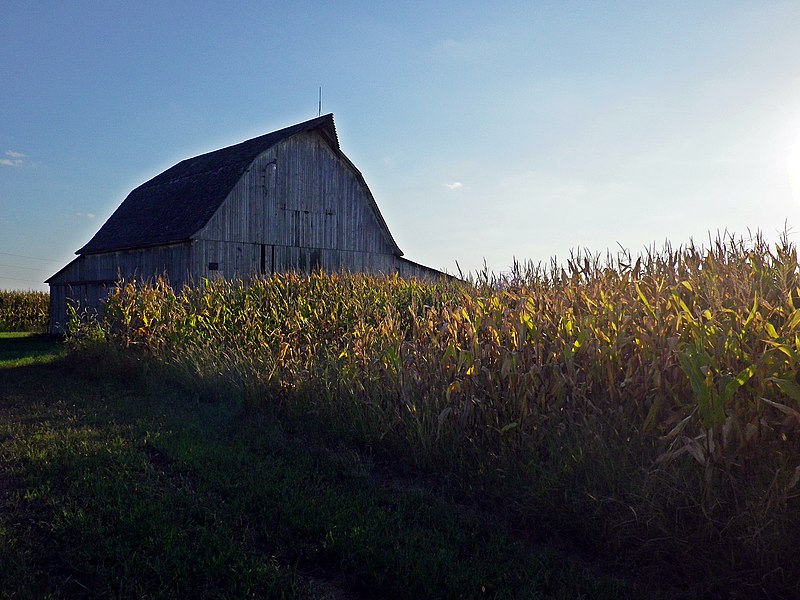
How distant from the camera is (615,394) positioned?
4793mm

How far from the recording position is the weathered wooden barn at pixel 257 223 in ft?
62.4

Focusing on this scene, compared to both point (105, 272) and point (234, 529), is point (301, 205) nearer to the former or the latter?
point (105, 272)

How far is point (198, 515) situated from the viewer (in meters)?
4.68

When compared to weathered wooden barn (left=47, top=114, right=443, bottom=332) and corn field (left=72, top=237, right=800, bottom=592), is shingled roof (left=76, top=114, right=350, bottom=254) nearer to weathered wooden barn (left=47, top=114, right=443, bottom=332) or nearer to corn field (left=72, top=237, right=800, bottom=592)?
weathered wooden barn (left=47, top=114, right=443, bottom=332)

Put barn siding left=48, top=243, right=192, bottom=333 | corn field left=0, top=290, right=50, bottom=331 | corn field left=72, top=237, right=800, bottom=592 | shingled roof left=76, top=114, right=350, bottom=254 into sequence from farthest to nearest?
corn field left=0, top=290, right=50, bottom=331, shingled roof left=76, top=114, right=350, bottom=254, barn siding left=48, top=243, right=192, bottom=333, corn field left=72, top=237, right=800, bottom=592

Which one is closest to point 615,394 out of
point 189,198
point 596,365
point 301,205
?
point 596,365

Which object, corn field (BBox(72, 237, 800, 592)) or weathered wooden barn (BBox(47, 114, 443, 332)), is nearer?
corn field (BBox(72, 237, 800, 592))

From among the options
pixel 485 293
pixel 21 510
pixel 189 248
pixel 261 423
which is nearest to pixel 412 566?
pixel 21 510

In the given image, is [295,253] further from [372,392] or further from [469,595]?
[469,595]

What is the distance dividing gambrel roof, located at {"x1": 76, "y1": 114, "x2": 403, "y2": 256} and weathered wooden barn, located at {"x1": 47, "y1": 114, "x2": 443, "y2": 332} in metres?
0.05

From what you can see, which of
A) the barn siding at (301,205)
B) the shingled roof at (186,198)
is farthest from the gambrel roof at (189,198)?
the barn siding at (301,205)

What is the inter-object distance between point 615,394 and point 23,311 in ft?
Result: 101

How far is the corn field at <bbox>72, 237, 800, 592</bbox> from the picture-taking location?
12.9 ft

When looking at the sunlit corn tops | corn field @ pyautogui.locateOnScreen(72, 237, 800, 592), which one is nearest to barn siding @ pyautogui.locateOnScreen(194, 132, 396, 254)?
the sunlit corn tops
